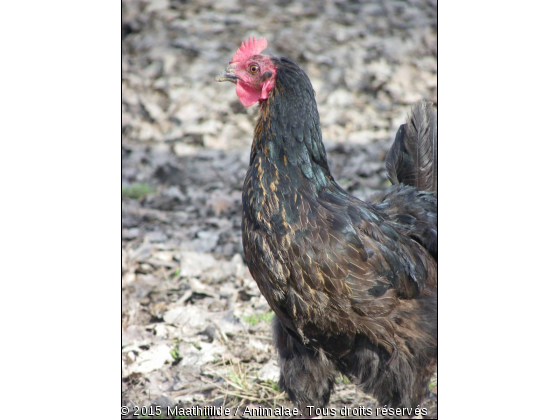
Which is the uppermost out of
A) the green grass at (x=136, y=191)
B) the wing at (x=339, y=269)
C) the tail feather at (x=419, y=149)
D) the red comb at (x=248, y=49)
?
the red comb at (x=248, y=49)

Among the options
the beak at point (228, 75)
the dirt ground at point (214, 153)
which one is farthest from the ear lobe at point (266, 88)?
the dirt ground at point (214, 153)

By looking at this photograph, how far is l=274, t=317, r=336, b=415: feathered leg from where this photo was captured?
9.64 ft

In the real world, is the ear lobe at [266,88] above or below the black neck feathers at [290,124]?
above

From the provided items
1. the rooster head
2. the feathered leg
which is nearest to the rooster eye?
the rooster head

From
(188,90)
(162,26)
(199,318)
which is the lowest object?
(199,318)

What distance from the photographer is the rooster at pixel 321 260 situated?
99.3 inches

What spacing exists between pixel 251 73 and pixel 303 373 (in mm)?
1720

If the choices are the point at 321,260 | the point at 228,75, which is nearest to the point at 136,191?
the point at 228,75

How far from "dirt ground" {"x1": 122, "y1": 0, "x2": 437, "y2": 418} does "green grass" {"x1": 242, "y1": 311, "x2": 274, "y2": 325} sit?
2 centimetres

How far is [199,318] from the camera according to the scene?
13.2 feet

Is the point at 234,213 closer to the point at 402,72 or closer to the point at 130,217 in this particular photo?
the point at 130,217

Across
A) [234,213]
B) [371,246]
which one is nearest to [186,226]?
[234,213]

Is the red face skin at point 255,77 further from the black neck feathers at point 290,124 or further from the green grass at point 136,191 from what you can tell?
the green grass at point 136,191

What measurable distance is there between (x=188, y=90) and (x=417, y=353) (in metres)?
5.59
